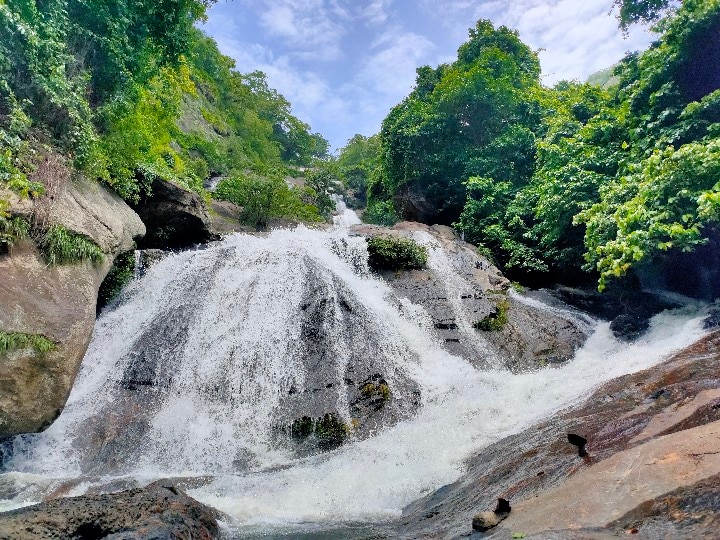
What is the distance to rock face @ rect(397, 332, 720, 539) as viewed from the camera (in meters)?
2.67

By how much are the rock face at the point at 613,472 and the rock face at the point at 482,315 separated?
15.7 ft

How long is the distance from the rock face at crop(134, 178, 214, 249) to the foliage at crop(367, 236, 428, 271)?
252 inches

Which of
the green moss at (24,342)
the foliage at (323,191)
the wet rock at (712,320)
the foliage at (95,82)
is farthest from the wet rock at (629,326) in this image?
the foliage at (323,191)

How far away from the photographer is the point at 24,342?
25.2 feet

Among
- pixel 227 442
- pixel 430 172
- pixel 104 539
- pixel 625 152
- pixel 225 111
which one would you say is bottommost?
pixel 104 539

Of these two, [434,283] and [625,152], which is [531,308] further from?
[625,152]

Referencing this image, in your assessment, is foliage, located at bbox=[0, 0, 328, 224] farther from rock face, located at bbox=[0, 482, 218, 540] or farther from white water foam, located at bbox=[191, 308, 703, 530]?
white water foam, located at bbox=[191, 308, 703, 530]

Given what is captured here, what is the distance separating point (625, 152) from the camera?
45.9 ft

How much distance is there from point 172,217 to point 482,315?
10859 mm

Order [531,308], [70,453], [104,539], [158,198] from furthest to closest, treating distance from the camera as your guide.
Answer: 1. [158,198]
2. [531,308]
3. [70,453]
4. [104,539]

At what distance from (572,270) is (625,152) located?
4.26m

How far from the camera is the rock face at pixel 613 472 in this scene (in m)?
2.67

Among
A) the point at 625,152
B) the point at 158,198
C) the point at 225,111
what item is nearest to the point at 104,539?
the point at 158,198

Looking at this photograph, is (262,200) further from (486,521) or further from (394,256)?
(486,521)
